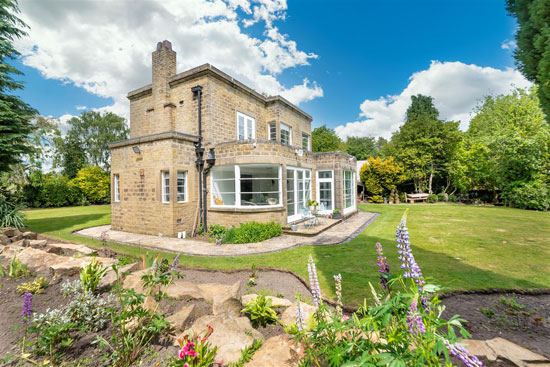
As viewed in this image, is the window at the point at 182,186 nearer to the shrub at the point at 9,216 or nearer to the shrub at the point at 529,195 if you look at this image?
the shrub at the point at 9,216

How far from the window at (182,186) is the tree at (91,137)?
35.0 meters

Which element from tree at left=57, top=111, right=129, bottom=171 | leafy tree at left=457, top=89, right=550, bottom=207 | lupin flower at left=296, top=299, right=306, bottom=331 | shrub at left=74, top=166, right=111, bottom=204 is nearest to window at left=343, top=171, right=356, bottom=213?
lupin flower at left=296, top=299, right=306, bottom=331

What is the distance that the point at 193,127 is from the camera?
10578 millimetres

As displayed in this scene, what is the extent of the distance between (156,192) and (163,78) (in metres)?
6.01

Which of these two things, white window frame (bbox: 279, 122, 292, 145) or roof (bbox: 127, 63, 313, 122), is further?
white window frame (bbox: 279, 122, 292, 145)

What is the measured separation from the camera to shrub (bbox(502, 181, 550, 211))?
49.8ft

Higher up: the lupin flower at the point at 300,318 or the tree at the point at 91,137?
the tree at the point at 91,137

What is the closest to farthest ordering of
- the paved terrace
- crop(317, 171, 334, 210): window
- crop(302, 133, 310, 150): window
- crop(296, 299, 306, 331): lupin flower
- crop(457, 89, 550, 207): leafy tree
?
crop(296, 299, 306, 331): lupin flower, the paved terrace, crop(317, 171, 334, 210): window, crop(457, 89, 550, 207): leafy tree, crop(302, 133, 310, 150): window

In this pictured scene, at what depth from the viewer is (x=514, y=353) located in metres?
2.13

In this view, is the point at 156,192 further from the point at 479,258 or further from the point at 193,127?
the point at 479,258

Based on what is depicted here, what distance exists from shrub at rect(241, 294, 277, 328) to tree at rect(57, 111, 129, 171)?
4276 cm

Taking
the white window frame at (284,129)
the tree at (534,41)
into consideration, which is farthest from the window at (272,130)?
the tree at (534,41)

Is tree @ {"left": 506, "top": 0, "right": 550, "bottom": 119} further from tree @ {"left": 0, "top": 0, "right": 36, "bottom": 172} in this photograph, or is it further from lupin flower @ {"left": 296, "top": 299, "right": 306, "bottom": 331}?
tree @ {"left": 0, "top": 0, "right": 36, "bottom": 172}

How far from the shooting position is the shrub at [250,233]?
322 inches
